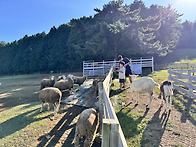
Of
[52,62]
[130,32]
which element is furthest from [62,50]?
[130,32]

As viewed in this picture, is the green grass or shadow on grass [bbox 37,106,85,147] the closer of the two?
shadow on grass [bbox 37,106,85,147]

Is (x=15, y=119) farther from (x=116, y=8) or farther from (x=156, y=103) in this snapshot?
Result: (x=116, y=8)

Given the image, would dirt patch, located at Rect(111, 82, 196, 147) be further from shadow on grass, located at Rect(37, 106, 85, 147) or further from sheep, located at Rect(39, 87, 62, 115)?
sheep, located at Rect(39, 87, 62, 115)

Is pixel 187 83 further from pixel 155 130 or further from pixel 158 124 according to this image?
pixel 155 130

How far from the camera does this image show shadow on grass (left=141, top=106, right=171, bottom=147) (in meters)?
3.37

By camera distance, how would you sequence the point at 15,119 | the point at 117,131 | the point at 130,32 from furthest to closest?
the point at 130,32, the point at 15,119, the point at 117,131

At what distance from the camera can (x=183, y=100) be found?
6559mm

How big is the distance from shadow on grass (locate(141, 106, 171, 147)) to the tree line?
16.4m

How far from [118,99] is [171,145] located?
12.0ft

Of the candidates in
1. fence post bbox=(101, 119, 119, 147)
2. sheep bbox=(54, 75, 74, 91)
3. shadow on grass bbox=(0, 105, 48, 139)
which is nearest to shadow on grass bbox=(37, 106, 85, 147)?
shadow on grass bbox=(0, 105, 48, 139)

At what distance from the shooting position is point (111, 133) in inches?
64.4

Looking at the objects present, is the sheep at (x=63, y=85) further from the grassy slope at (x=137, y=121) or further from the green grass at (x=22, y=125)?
the grassy slope at (x=137, y=121)

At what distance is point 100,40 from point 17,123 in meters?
18.2

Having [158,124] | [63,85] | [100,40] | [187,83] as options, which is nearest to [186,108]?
[187,83]
